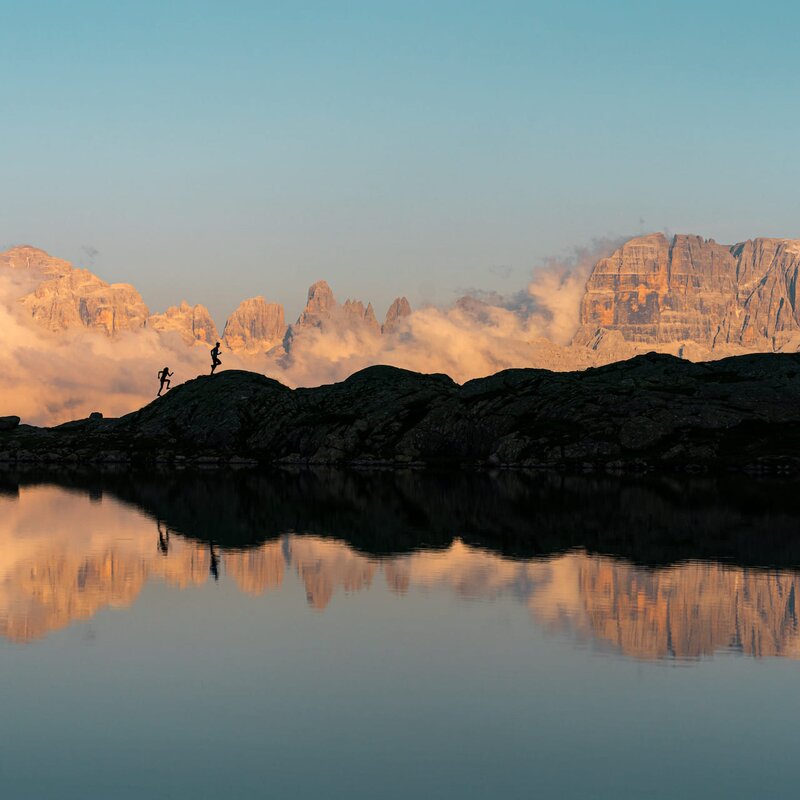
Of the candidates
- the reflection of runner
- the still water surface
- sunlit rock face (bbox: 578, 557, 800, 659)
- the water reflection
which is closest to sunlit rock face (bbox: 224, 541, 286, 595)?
the water reflection

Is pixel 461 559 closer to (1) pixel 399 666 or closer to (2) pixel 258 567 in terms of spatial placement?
(2) pixel 258 567

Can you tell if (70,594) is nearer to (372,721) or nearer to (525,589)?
(525,589)

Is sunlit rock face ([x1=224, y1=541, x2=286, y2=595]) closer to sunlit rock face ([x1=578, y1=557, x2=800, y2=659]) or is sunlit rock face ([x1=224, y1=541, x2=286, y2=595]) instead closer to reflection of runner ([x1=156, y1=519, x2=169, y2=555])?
reflection of runner ([x1=156, y1=519, x2=169, y2=555])

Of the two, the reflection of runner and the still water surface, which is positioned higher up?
the reflection of runner

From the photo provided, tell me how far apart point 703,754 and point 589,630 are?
2354cm

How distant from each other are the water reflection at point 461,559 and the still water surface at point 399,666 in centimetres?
39

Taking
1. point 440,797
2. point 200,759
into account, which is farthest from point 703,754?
point 200,759

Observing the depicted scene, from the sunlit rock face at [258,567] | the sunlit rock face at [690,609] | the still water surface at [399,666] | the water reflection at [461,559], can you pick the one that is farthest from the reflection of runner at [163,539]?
the sunlit rock face at [690,609]

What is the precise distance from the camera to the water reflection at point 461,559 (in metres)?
65.9

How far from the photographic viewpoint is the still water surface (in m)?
36.8

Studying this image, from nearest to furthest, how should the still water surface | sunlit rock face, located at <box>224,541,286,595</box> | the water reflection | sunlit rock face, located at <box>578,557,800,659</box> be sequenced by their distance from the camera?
the still water surface < sunlit rock face, located at <box>578,557,800,659</box> < the water reflection < sunlit rock face, located at <box>224,541,286,595</box>

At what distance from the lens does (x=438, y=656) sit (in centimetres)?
5588

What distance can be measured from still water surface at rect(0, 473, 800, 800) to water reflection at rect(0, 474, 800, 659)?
1.28 feet

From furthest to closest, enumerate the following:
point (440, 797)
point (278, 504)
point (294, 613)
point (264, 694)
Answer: point (278, 504) → point (294, 613) → point (264, 694) → point (440, 797)
